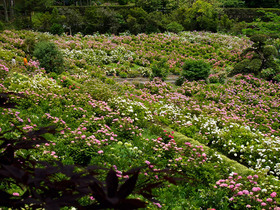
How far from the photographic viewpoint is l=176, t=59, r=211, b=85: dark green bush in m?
12.4

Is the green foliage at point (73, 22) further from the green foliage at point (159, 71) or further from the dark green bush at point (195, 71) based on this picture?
the dark green bush at point (195, 71)

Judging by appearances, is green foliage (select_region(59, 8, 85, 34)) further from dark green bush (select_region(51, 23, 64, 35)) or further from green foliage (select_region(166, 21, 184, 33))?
green foliage (select_region(166, 21, 184, 33))

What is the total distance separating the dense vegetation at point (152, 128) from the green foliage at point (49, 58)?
0.36 feet

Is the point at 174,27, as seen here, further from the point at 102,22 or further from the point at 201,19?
the point at 102,22

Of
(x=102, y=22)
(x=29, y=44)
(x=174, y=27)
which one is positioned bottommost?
(x=29, y=44)

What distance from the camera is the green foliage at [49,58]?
10.1 metres

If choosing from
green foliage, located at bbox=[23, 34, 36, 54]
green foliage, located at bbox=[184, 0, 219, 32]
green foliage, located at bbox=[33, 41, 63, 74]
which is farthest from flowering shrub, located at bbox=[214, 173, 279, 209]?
green foliage, located at bbox=[184, 0, 219, 32]

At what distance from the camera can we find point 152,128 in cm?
643

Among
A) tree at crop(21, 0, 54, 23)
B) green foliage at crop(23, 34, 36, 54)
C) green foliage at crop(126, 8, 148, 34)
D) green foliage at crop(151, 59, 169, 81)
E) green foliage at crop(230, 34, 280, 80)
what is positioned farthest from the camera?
tree at crop(21, 0, 54, 23)

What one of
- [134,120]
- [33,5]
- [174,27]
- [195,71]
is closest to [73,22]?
[33,5]

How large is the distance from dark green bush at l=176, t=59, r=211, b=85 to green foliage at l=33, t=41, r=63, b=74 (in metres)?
5.89

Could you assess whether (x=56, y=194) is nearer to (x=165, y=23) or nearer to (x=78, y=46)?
(x=78, y=46)

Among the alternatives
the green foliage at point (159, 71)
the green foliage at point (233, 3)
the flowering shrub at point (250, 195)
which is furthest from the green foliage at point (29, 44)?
the green foliage at point (233, 3)

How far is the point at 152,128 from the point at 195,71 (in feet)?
22.8
